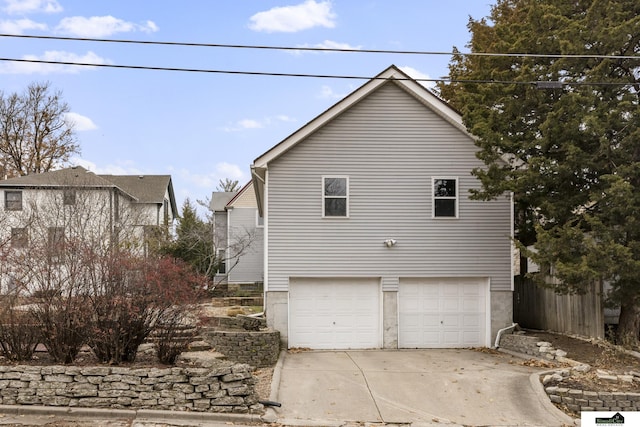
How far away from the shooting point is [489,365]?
13.3m

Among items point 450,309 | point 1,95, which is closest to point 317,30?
point 450,309

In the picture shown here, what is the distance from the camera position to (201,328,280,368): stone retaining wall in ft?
42.7

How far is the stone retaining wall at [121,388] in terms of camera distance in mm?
9172

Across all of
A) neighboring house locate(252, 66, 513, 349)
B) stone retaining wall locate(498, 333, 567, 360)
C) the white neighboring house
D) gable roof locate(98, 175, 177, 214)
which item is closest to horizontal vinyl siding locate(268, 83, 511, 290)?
neighboring house locate(252, 66, 513, 349)

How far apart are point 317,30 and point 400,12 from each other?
2080 millimetres

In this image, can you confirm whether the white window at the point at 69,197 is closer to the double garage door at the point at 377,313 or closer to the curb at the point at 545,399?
the double garage door at the point at 377,313

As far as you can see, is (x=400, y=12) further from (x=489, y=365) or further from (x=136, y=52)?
(x=489, y=365)

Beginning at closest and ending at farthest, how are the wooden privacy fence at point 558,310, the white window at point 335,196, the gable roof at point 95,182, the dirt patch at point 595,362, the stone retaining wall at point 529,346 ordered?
1. the dirt patch at point 595,362
2. the stone retaining wall at point 529,346
3. the wooden privacy fence at point 558,310
4. the white window at point 335,196
5. the gable roof at point 95,182

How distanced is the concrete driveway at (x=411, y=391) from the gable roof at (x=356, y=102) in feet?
17.7

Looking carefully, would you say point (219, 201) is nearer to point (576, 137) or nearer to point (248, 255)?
point (248, 255)

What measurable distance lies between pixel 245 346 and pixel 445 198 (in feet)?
22.9

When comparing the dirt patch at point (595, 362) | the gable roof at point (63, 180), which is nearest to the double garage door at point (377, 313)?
the dirt patch at point (595, 362)

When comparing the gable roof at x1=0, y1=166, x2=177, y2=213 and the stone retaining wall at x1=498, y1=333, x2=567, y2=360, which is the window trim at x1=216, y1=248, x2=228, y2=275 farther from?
the stone retaining wall at x1=498, y1=333, x2=567, y2=360

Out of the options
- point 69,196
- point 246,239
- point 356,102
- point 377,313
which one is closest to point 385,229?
point 377,313
